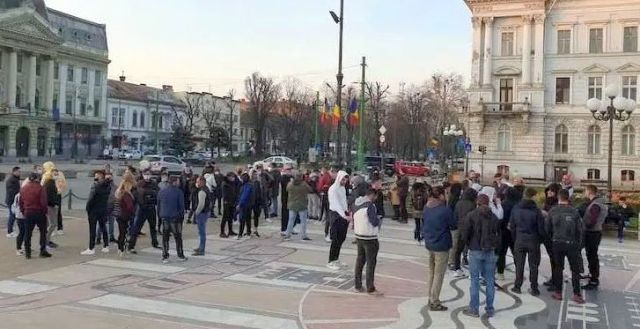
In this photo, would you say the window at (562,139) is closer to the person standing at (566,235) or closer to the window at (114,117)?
the person standing at (566,235)

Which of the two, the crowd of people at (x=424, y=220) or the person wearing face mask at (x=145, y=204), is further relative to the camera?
the person wearing face mask at (x=145, y=204)

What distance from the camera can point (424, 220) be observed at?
9.73 meters

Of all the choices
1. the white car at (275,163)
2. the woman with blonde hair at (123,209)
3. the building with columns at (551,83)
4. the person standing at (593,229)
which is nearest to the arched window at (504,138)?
the building with columns at (551,83)

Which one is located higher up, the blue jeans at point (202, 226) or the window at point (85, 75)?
the window at point (85, 75)

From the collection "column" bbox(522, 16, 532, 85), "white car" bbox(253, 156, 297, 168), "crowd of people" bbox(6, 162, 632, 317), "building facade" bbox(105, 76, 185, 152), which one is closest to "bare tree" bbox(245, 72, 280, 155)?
"building facade" bbox(105, 76, 185, 152)

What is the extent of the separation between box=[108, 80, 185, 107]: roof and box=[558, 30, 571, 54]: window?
214 feet

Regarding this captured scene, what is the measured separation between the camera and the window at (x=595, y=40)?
52.1m

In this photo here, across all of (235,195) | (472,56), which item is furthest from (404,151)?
(235,195)

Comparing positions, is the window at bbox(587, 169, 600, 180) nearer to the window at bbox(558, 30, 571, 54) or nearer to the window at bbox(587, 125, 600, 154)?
the window at bbox(587, 125, 600, 154)

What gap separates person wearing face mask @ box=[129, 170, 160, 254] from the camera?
13.9 m

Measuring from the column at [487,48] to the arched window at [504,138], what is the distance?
388cm

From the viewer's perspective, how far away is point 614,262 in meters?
15.3

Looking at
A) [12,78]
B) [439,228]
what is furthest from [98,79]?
[439,228]

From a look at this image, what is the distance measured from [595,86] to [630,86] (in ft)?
8.39
